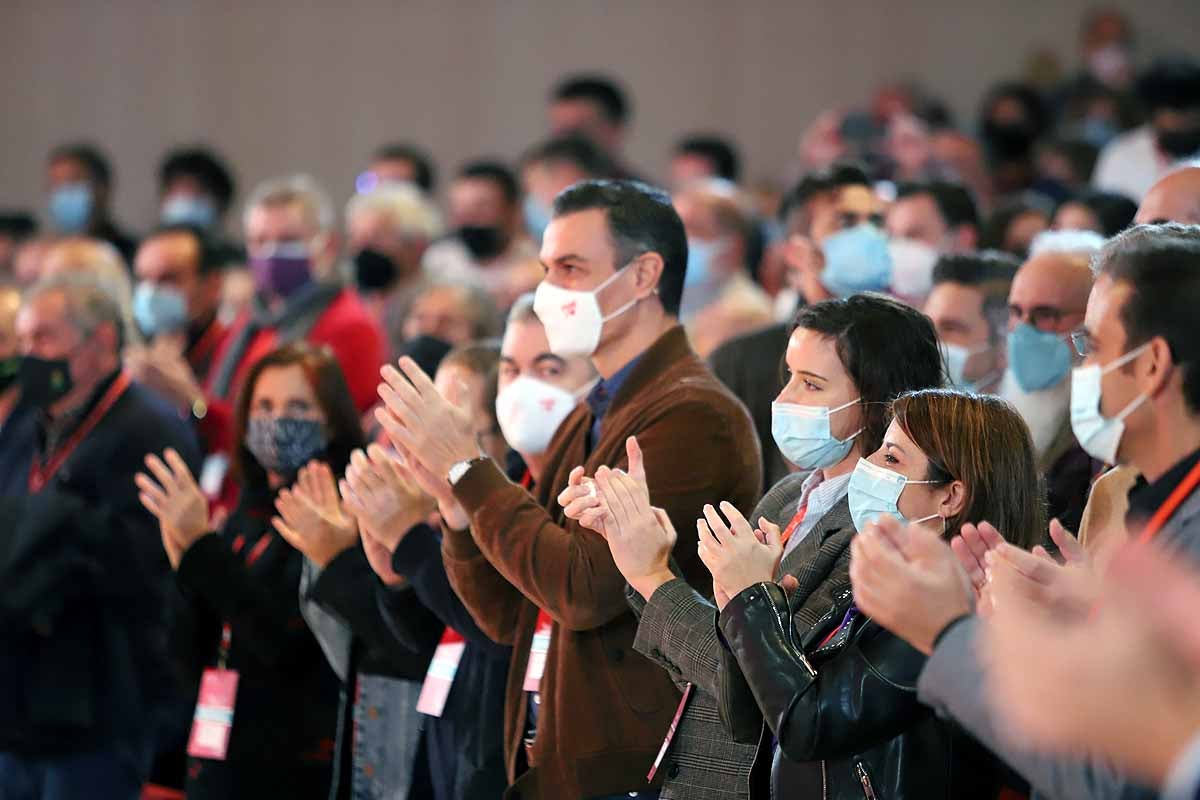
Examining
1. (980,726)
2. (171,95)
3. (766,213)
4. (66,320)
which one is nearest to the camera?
(980,726)

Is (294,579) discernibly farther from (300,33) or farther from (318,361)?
(300,33)

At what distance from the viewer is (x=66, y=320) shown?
480 cm

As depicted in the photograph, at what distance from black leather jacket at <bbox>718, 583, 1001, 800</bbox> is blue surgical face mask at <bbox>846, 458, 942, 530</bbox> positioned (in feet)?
0.46

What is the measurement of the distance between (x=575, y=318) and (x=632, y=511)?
699mm

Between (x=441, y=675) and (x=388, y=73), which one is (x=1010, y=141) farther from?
(x=441, y=675)

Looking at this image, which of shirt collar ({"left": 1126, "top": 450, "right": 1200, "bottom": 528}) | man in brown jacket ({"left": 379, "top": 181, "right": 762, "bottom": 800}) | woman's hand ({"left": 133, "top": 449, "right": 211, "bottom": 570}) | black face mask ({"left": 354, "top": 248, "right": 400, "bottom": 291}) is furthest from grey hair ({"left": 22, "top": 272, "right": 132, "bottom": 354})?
shirt collar ({"left": 1126, "top": 450, "right": 1200, "bottom": 528})

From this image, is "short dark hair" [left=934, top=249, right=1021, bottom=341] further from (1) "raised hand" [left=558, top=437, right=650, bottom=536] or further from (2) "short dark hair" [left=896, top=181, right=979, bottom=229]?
(1) "raised hand" [left=558, top=437, right=650, bottom=536]

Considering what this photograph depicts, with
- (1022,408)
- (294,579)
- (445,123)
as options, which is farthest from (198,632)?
(445,123)

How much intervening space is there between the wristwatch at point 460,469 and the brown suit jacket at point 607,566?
13 millimetres

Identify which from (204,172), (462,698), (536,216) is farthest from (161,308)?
(462,698)

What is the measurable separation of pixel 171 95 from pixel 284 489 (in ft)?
24.1

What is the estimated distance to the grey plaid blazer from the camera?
9.16 ft

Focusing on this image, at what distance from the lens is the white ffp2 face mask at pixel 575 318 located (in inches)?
135

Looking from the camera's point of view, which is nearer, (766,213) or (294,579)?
(294,579)
